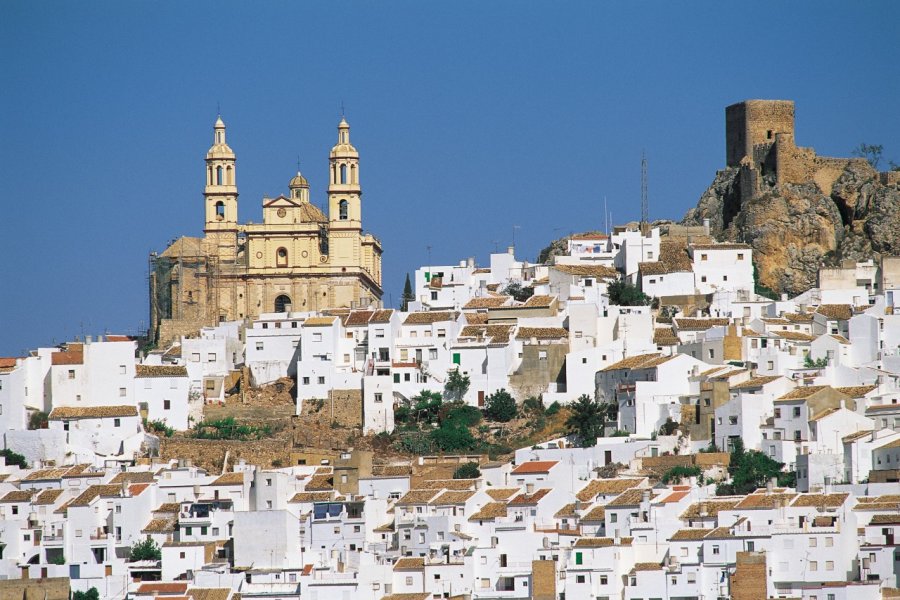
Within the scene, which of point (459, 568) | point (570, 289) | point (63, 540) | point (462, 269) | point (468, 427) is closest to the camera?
point (459, 568)

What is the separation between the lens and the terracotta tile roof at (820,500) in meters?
60.3

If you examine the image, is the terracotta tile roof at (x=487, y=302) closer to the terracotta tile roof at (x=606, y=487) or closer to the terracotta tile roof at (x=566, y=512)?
the terracotta tile roof at (x=606, y=487)

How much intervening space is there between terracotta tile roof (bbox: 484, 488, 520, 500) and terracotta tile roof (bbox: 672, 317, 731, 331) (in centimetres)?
1274

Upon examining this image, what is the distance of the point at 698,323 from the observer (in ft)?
253

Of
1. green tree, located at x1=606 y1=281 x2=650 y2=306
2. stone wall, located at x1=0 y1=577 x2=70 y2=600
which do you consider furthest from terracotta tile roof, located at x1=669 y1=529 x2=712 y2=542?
green tree, located at x1=606 y1=281 x2=650 y2=306

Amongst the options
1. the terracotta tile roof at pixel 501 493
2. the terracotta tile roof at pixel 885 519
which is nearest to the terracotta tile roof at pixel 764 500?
the terracotta tile roof at pixel 885 519

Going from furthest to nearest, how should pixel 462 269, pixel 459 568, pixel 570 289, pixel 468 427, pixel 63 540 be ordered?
pixel 462 269 → pixel 570 289 → pixel 468 427 → pixel 63 540 → pixel 459 568

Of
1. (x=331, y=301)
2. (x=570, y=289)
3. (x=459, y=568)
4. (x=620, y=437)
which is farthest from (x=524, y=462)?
(x=331, y=301)

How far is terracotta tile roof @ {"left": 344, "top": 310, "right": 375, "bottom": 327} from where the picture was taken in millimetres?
77688

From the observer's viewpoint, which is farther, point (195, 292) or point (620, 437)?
point (195, 292)

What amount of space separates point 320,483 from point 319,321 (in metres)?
11.3

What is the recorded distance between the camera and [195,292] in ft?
279

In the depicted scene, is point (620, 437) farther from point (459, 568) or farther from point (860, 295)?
point (860, 295)

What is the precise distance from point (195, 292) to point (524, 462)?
20670mm
